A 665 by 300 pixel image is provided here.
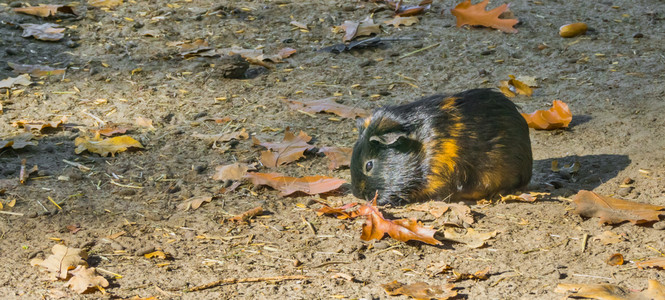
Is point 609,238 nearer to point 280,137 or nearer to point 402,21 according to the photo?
point 280,137

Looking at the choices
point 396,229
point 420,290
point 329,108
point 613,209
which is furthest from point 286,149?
point 613,209

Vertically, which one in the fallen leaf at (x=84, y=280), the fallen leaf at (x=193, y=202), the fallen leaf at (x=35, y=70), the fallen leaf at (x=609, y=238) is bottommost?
the fallen leaf at (x=35, y=70)

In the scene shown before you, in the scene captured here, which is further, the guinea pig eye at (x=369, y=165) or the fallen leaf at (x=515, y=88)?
the fallen leaf at (x=515, y=88)

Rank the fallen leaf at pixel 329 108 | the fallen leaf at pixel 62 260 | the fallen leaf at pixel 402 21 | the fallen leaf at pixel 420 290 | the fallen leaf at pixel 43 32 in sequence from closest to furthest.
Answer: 1. the fallen leaf at pixel 420 290
2. the fallen leaf at pixel 62 260
3. the fallen leaf at pixel 329 108
4. the fallen leaf at pixel 43 32
5. the fallen leaf at pixel 402 21

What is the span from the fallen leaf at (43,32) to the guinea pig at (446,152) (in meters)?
4.44

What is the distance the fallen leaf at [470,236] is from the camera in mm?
3918

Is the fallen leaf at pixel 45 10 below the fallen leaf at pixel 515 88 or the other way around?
below

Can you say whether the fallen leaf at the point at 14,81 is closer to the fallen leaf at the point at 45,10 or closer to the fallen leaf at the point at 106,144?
the fallen leaf at the point at 106,144

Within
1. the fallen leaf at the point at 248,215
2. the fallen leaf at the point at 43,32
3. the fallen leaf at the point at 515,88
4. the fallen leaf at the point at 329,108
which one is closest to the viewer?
the fallen leaf at the point at 248,215

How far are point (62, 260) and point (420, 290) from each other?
189cm

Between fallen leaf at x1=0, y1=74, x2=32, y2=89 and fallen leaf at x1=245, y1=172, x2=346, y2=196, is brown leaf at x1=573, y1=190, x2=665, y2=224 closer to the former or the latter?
fallen leaf at x1=245, y1=172, x2=346, y2=196

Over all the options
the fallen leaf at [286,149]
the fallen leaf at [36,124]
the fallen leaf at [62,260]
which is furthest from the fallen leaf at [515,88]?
the fallen leaf at [62,260]

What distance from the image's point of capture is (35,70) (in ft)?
22.3

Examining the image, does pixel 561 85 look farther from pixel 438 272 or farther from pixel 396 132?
pixel 438 272
